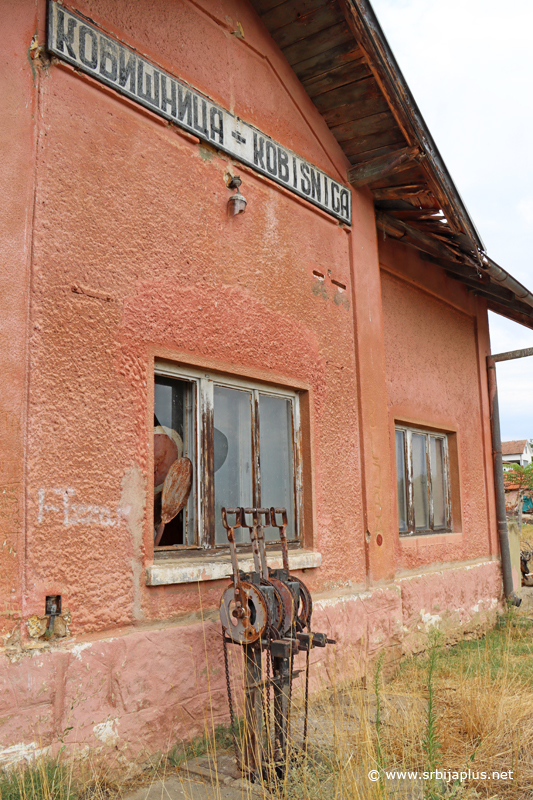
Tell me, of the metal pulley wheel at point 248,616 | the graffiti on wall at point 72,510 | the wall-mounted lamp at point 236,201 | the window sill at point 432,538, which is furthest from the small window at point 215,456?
the window sill at point 432,538

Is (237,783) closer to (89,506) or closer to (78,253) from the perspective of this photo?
(89,506)

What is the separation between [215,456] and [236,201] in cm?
183

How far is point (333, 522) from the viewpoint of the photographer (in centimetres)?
518

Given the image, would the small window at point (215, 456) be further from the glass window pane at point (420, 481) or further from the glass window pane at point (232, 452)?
the glass window pane at point (420, 481)

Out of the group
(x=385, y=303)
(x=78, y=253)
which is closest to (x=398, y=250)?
(x=385, y=303)

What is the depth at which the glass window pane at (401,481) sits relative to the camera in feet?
22.6

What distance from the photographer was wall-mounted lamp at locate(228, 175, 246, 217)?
Answer: 460 centimetres

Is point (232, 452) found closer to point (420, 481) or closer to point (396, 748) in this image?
point (396, 748)

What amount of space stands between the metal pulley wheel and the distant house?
48.4m

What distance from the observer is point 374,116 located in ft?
18.7

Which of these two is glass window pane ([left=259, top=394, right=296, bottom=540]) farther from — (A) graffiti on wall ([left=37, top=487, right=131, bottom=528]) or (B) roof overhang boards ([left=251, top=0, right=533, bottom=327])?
(B) roof overhang boards ([left=251, top=0, right=533, bottom=327])

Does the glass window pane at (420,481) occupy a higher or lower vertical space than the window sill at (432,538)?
higher

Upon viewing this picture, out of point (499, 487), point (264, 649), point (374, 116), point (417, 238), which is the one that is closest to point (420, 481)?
point (499, 487)

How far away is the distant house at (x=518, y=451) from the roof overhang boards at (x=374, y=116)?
45.1 meters
